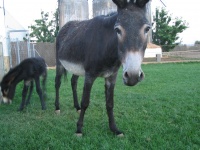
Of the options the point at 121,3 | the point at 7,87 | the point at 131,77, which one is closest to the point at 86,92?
the point at 131,77

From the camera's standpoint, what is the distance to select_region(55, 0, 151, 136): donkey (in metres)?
2.22

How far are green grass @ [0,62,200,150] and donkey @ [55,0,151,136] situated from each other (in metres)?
0.27

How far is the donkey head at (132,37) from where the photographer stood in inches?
84.7

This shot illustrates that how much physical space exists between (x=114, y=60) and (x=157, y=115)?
170 cm

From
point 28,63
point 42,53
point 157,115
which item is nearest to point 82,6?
point 42,53

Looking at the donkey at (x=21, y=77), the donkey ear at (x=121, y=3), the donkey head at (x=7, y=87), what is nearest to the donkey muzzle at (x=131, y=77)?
the donkey ear at (x=121, y=3)

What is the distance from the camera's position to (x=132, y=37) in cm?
224

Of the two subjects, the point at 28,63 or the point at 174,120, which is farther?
the point at 28,63

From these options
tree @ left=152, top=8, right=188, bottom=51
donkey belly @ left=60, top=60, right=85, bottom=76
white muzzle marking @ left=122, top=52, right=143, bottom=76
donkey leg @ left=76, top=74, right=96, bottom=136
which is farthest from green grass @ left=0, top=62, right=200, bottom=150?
tree @ left=152, top=8, right=188, bottom=51

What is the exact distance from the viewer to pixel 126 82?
2213mm

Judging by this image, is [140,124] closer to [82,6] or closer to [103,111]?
[103,111]

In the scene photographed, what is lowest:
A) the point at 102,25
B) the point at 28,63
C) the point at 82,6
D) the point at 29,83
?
the point at 29,83

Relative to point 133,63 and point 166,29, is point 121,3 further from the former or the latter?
point 166,29

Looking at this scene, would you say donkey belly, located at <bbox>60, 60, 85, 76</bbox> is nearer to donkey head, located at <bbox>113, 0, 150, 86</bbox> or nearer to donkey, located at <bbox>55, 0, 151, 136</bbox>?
donkey, located at <bbox>55, 0, 151, 136</bbox>
